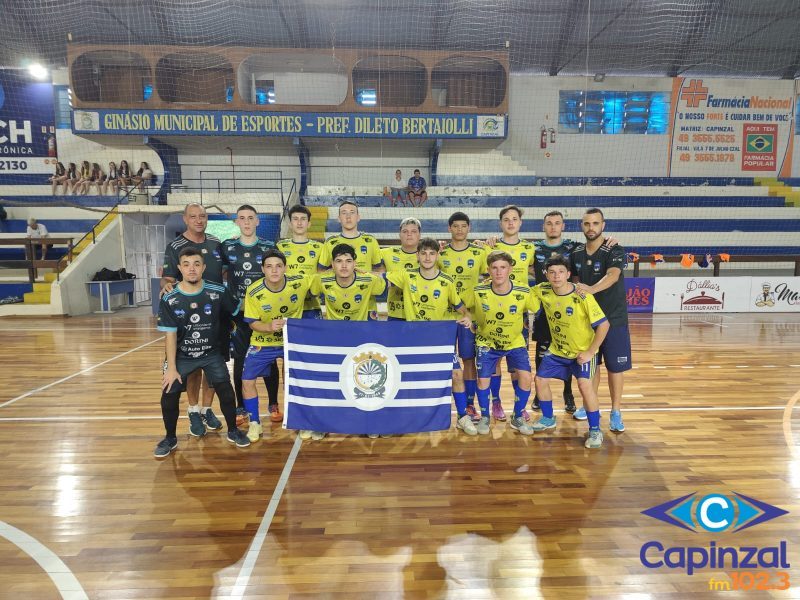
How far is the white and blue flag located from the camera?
3.90m

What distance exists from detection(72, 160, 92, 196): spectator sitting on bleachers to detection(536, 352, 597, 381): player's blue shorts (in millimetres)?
16009

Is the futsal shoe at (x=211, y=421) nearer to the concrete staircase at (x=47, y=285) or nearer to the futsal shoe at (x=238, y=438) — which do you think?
the futsal shoe at (x=238, y=438)

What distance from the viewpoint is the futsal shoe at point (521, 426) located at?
4195 millimetres

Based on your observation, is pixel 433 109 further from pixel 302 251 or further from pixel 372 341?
pixel 372 341

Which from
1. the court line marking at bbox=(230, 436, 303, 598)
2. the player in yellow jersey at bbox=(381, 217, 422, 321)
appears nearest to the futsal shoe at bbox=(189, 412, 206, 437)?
the court line marking at bbox=(230, 436, 303, 598)

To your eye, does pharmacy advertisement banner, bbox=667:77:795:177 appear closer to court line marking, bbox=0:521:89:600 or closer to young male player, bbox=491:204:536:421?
young male player, bbox=491:204:536:421

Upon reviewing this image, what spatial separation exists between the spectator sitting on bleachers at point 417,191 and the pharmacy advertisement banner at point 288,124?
1344 millimetres

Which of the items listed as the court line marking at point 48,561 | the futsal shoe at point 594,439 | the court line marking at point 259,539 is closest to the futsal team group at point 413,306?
the futsal shoe at point 594,439

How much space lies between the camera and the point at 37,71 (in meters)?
15.8

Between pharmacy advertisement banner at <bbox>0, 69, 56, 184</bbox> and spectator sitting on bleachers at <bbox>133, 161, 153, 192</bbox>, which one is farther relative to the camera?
pharmacy advertisement banner at <bbox>0, 69, 56, 184</bbox>

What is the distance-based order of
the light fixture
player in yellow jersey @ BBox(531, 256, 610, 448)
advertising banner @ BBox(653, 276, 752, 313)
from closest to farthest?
1. player in yellow jersey @ BBox(531, 256, 610, 448)
2. advertising banner @ BBox(653, 276, 752, 313)
3. the light fixture

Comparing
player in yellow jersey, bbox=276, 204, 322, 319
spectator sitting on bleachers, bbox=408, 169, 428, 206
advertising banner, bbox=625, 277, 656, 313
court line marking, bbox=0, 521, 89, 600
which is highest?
spectator sitting on bleachers, bbox=408, 169, 428, 206

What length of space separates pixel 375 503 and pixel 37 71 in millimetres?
19265

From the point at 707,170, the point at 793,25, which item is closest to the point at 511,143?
the point at 707,170
